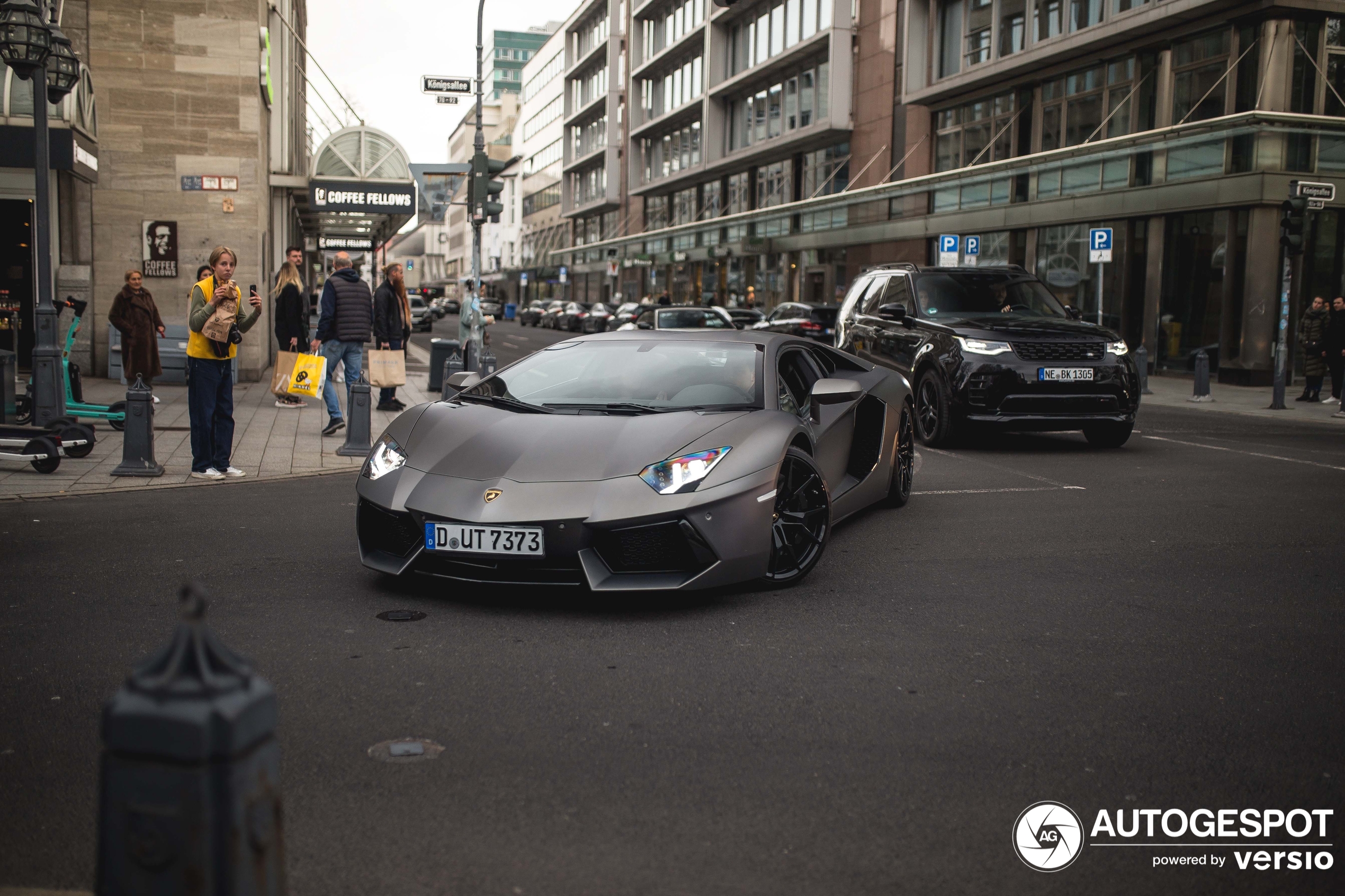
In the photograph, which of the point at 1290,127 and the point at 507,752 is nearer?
the point at 507,752

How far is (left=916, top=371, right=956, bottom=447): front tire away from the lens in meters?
12.0

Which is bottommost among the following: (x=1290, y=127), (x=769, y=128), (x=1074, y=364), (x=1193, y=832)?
(x=1193, y=832)

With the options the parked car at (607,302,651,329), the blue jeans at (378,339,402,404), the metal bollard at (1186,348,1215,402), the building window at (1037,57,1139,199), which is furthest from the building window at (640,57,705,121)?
the blue jeans at (378,339,402,404)

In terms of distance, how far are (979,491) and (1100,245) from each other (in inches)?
601

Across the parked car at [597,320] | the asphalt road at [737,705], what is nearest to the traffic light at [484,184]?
the asphalt road at [737,705]

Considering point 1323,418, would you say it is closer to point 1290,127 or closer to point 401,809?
point 1290,127

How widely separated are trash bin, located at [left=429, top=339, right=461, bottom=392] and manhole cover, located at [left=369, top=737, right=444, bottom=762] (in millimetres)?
15053

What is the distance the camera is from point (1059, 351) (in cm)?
1174

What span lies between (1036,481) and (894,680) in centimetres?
600

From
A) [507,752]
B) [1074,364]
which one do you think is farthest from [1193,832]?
[1074,364]

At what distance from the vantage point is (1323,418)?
17469 mm

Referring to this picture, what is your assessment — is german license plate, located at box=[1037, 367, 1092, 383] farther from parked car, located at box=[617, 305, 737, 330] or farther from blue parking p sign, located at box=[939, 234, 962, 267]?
blue parking p sign, located at box=[939, 234, 962, 267]

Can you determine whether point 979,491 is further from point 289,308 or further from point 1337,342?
point 1337,342

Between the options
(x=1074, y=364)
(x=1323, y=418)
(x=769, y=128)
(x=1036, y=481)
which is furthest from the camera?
(x=769, y=128)
